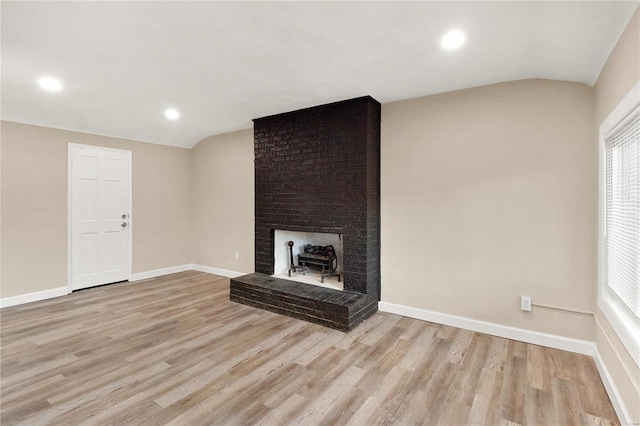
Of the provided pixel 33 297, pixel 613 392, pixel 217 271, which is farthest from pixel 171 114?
pixel 613 392

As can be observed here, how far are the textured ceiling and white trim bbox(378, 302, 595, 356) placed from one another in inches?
87.8

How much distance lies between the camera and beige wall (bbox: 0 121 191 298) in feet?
12.2

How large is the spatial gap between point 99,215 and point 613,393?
596 cm

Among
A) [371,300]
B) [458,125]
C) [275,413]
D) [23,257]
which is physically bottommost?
[275,413]

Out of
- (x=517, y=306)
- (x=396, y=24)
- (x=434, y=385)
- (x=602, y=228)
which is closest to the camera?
(x=396, y=24)

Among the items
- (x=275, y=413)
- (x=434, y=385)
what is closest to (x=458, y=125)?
(x=434, y=385)

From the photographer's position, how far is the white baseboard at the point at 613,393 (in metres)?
1.69

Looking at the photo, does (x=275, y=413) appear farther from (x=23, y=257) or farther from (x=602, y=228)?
(x=23, y=257)

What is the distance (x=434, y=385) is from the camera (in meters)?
2.10

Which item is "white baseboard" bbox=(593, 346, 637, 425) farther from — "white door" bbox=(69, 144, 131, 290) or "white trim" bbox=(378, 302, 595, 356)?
"white door" bbox=(69, 144, 131, 290)

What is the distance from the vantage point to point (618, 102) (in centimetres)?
186

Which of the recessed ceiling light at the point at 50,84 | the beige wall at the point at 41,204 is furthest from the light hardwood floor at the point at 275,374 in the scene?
the recessed ceiling light at the point at 50,84

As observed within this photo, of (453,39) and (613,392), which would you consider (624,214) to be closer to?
(613,392)

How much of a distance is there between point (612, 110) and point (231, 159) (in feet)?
15.1
